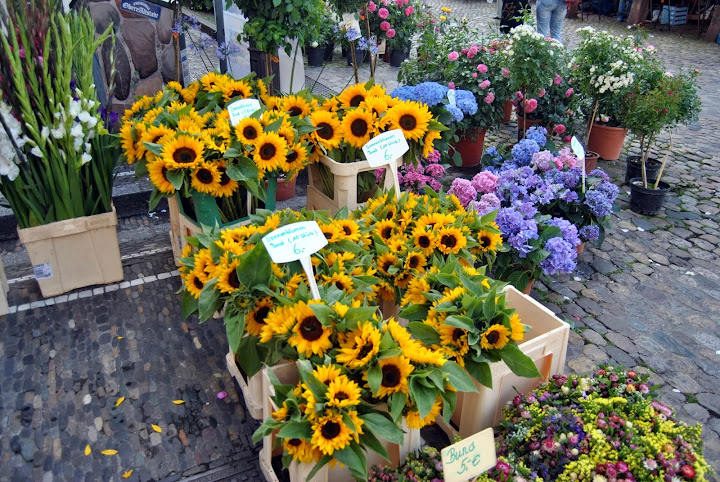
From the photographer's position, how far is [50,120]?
2811 mm

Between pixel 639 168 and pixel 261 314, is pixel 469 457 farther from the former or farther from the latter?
pixel 639 168

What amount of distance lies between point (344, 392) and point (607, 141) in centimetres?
464

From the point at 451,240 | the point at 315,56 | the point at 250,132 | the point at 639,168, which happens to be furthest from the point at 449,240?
the point at 315,56

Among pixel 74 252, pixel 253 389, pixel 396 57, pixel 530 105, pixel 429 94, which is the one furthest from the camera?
pixel 396 57

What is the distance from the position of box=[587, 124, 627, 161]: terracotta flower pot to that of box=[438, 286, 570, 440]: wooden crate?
3541 mm

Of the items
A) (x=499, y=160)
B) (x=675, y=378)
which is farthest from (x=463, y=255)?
(x=499, y=160)

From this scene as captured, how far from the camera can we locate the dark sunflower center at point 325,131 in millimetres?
2840

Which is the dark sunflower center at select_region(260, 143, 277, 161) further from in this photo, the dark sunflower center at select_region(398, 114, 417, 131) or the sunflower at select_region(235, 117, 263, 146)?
the dark sunflower center at select_region(398, 114, 417, 131)

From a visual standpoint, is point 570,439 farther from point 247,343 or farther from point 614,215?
point 614,215

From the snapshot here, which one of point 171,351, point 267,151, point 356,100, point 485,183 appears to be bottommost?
point 171,351

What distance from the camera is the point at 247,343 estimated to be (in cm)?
190

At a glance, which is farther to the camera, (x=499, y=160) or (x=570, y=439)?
(x=499, y=160)

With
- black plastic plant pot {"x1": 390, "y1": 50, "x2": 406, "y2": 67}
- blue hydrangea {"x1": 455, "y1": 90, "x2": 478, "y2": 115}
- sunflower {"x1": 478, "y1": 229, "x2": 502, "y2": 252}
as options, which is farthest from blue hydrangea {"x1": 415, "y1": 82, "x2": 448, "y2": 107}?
black plastic plant pot {"x1": 390, "y1": 50, "x2": 406, "y2": 67}

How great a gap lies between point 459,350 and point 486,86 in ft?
11.1
